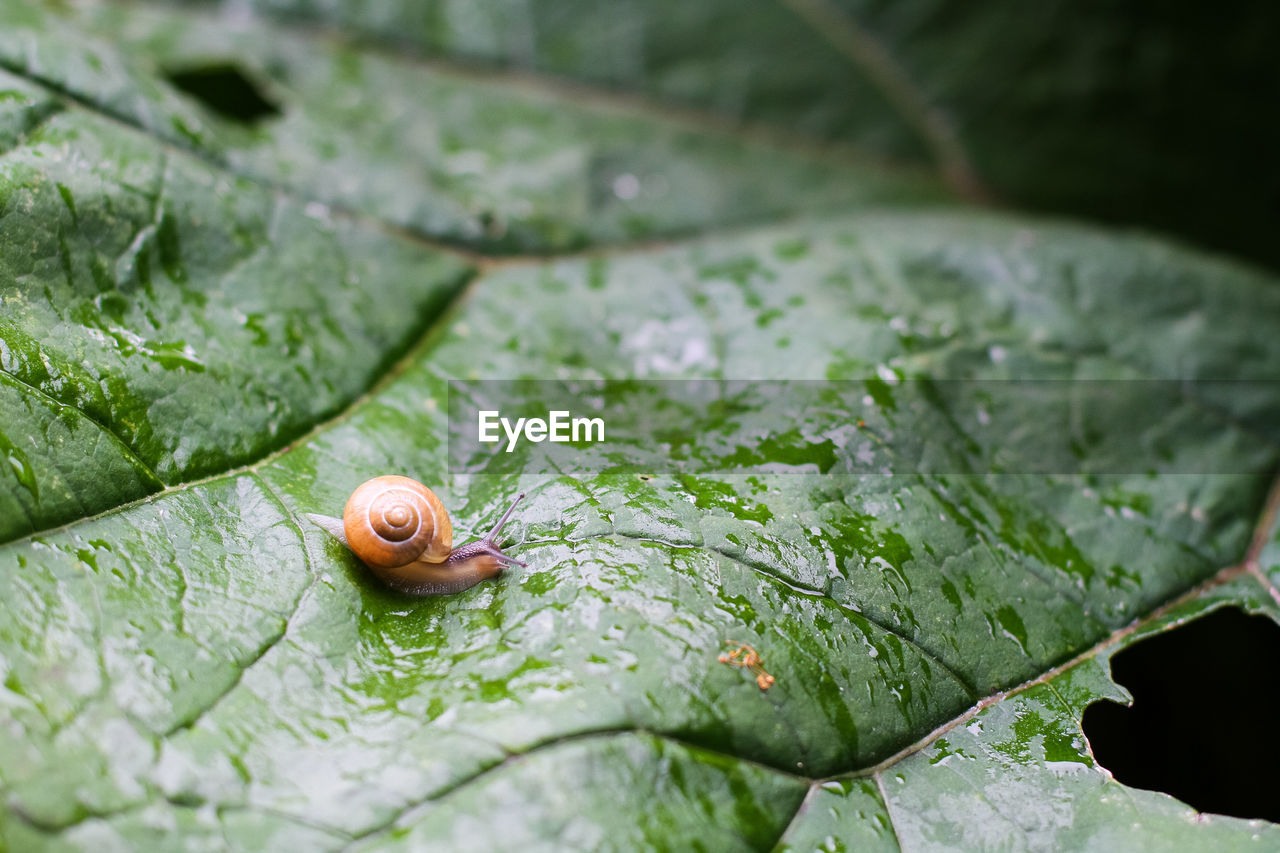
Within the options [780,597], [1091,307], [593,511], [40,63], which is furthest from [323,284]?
[1091,307]

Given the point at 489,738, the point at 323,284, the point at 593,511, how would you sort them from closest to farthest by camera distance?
1. the point at 489,738
2. the point at 593,511
3. the point at 323,284

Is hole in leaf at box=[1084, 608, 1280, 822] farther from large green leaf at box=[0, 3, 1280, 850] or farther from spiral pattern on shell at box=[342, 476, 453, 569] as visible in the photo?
spiral pattern on shell at box=[342, 476, 453, 569]

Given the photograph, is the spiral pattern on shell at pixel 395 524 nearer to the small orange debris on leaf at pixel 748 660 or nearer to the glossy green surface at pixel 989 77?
the small orange debris on leaf at pixel 748 660

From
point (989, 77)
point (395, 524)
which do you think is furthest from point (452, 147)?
point (989, 77)

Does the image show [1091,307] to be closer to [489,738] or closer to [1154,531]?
[1154,531]

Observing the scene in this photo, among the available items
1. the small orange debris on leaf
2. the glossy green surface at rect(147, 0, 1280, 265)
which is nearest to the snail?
the small orange debris on leaf

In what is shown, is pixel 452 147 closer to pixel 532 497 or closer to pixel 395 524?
pixel 532 497

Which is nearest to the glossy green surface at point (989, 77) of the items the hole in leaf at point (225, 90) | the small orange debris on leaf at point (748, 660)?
the hole in leaf at point (225, 90)

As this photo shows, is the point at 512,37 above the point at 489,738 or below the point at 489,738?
above
